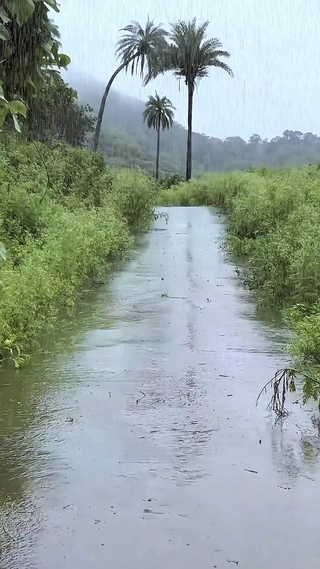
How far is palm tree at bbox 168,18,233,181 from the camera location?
34281 mm

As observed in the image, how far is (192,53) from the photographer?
3431cm

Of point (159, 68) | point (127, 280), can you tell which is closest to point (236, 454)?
point (127, 280)

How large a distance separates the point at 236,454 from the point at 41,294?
2879 mm

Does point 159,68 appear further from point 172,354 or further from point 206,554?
point 206,554

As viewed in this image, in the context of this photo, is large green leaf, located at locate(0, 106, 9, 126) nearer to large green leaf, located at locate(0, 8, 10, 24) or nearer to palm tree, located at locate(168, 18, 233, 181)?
large green leaf, located at locate(0, 8, 10, 24)

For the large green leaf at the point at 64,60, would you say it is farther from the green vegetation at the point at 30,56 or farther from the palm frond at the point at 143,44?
the palm frond at the point at 143,44

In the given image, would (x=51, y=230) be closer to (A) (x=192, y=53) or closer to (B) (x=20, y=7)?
(B) (x=20, y=7)

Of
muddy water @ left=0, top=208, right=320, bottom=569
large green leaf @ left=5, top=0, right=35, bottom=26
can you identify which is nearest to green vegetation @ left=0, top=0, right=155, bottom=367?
large green leaf @ left=5, top=0, right=35, bottom=26

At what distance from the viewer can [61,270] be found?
788 cm

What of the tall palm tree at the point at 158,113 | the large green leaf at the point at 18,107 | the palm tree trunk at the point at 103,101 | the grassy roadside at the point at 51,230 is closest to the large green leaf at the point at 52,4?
the large green leaf at the point at 18,107

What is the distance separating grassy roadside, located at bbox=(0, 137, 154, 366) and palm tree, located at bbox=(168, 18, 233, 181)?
19.2 metres

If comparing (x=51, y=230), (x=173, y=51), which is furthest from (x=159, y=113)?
(x=51, y=230)

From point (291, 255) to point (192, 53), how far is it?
28.5 meters

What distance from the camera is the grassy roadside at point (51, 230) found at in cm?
587
